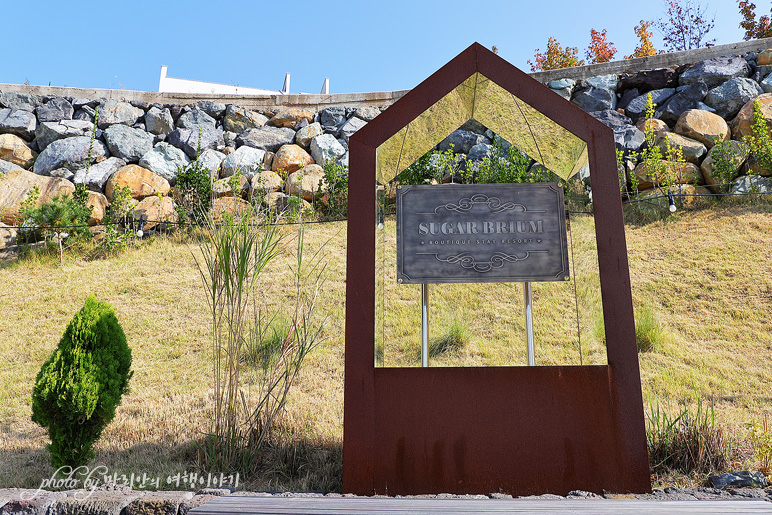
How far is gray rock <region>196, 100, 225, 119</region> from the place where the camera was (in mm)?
11766

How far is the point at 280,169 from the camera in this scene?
10.4 meters

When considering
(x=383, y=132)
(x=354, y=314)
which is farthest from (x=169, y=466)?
(x=383, y=132)

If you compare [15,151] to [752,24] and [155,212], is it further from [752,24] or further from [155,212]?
[752,24]

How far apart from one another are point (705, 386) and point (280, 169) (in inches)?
316

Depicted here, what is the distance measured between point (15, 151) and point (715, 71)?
13.3 meters

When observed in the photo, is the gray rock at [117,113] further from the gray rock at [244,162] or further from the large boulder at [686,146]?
the large boulder at [686,146]

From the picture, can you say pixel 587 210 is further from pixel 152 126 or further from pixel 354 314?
pixel 152 126

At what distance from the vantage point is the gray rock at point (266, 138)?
436 inches

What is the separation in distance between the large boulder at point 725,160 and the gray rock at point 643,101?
1720 mm

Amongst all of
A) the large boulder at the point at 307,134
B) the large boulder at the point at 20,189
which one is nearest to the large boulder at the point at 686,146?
the large boulder at the point at 307,134

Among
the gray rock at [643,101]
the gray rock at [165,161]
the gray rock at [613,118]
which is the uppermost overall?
the gray rock at [643,101]

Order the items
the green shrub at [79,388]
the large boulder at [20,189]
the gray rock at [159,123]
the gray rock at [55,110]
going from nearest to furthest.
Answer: the green shrub at [79,388] < the large boulder at [20,189] < the gray rock at [55,110] < the gray rock at [159,123]

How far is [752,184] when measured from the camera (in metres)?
8.35

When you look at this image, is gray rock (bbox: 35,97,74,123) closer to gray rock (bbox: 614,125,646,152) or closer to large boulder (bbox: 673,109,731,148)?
gray rock (bbox: 614,125,646,152)
